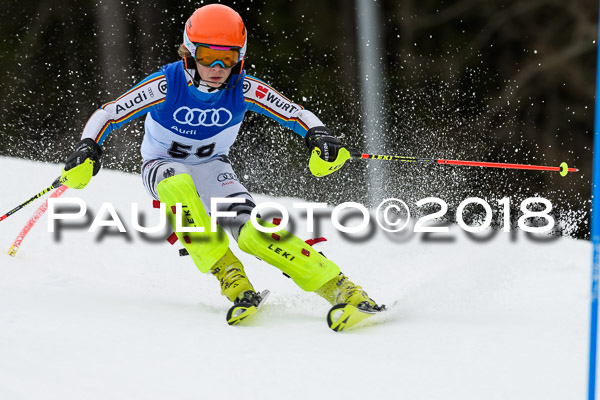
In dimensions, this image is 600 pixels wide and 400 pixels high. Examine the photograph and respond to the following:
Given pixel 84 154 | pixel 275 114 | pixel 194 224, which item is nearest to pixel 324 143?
pixel 275 114

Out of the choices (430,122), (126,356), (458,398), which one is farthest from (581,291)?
(430,122)

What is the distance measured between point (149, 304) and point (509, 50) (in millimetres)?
13197

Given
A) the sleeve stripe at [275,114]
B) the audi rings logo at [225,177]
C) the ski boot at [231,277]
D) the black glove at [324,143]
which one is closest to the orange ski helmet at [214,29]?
the sleeve stripe at [275,114]

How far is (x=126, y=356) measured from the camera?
2400mm

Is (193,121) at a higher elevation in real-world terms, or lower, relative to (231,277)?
higher

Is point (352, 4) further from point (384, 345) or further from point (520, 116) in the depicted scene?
point (384, 345)

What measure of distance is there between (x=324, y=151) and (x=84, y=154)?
1007 mm

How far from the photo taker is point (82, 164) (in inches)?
130

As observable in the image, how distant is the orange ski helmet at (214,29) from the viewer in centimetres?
333

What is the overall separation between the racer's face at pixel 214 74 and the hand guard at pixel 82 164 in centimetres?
54

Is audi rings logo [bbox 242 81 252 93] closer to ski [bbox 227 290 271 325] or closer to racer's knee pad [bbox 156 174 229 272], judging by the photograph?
racer's knee pad [bbox 156 174 229 272]

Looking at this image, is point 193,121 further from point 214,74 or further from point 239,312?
point 239,312

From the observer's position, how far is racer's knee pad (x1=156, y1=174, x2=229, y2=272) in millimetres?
3287

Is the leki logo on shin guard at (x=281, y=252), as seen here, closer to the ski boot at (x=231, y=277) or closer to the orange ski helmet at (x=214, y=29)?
the ski boot at (x=231, y=277)
